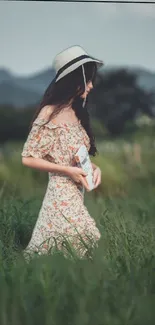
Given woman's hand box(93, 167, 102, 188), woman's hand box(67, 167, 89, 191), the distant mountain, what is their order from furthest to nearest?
1. the distant mountain
2. woman's hand box(93, 167, 102, 188)
3. woman's hand box(67, 167, 89, 191)

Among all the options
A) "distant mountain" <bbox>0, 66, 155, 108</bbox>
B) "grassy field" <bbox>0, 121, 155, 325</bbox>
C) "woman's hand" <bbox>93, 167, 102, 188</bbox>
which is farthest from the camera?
"distant mountain" <bbox>0, 66, 155, 108</bbox>

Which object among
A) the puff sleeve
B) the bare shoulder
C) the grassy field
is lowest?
the grassy field

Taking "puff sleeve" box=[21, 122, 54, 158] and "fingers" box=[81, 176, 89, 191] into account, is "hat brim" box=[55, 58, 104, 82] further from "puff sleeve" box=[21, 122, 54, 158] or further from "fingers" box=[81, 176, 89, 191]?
"fingers" box=[81, 176, 89, 191]

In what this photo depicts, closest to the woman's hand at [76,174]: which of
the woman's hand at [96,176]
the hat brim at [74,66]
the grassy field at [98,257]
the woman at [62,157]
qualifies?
the woman at [62,157]

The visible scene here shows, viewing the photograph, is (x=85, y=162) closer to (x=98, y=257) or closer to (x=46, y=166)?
(x=46, y=166)

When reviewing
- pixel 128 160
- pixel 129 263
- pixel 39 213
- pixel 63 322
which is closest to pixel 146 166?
pixel 128 160

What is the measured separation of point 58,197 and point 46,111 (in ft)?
1.28

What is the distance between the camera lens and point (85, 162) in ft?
10.8

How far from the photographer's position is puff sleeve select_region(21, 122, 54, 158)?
127 inches

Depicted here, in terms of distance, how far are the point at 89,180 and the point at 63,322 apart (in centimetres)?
112

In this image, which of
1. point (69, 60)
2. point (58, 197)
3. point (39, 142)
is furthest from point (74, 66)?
point (58, 197)

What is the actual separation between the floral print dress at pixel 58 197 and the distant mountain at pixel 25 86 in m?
0.32

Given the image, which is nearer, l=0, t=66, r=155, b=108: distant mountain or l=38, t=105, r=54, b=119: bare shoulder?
l=38, t=105, r=54, b=119: bare shoulder

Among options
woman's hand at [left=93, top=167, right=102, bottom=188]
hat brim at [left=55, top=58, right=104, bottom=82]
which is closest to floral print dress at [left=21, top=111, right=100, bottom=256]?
woman's hand at [left=93, top=167, right=102, bottom=188]
